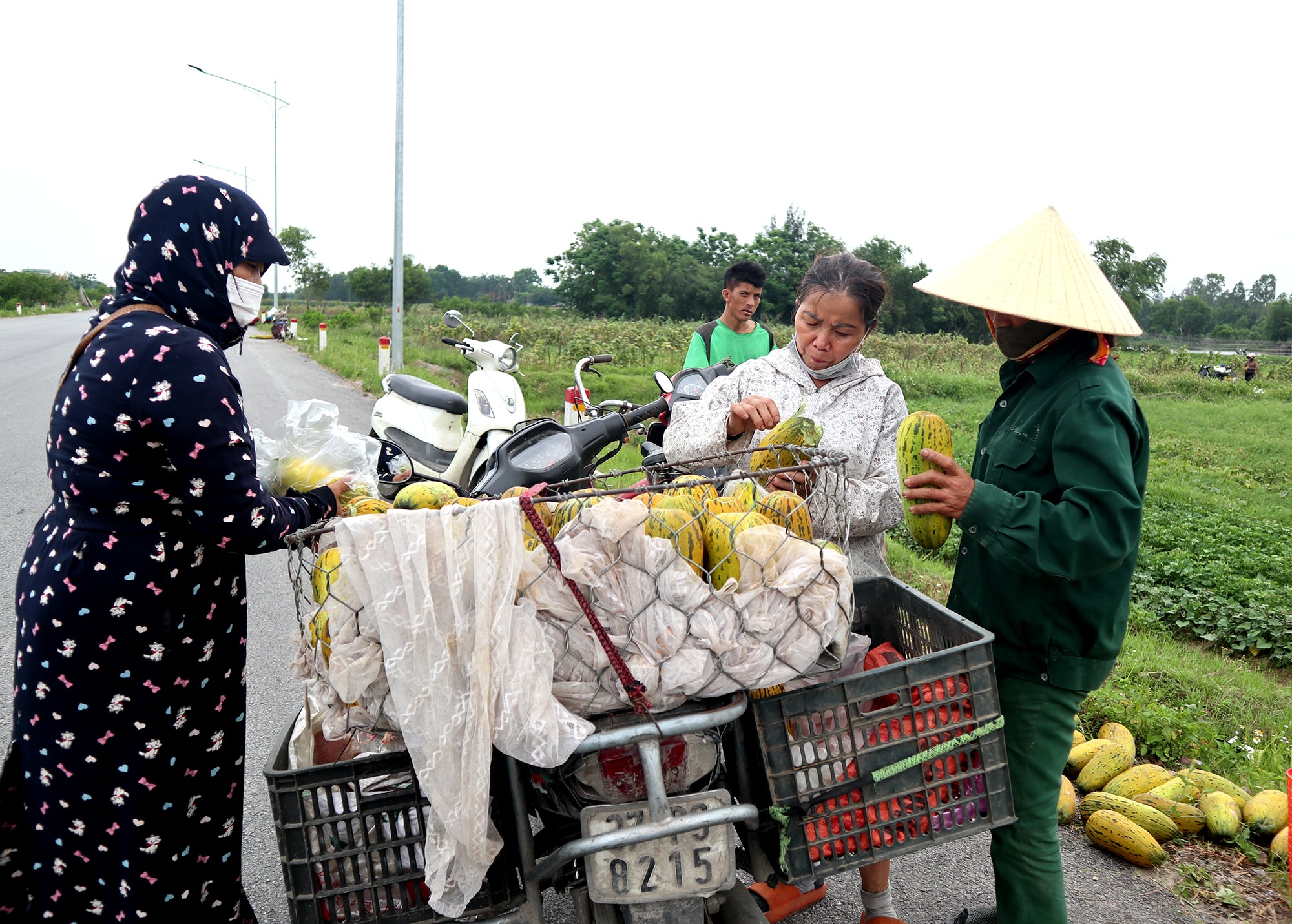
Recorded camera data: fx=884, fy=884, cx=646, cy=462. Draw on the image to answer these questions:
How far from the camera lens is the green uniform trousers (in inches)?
96.4

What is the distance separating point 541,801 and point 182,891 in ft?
3.84

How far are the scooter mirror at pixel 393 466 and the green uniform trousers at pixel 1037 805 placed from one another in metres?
4.38

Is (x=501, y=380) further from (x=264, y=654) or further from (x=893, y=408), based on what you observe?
(x=893, y=408)

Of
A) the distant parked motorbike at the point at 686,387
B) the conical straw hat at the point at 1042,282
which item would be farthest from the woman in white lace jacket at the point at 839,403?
the distant parked motorbike at the point at 686,387

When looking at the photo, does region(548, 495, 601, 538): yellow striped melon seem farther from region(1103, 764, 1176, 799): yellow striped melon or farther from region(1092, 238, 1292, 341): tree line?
region(1092, 238, 1292, 341): tree line

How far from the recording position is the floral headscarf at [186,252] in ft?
7.75

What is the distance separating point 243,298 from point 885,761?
2101mm

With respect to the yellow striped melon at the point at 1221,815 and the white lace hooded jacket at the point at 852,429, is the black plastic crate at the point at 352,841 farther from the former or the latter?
the yellow striped melon at the point at 1221,815

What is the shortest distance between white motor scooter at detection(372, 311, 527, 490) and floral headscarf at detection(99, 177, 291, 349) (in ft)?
11.2

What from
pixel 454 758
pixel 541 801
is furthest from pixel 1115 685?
pixel 454 758

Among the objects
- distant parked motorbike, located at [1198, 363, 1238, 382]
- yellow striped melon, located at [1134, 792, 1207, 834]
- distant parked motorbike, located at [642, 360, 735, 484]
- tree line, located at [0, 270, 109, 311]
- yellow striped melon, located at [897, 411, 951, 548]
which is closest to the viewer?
yellow striped melon, located at [897, 411, 951, 548]

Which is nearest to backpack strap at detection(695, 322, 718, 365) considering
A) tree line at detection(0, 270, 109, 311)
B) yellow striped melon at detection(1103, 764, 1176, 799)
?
yellow striped melon at detection(1103, 764, 1176, 799)

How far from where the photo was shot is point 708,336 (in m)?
6.08

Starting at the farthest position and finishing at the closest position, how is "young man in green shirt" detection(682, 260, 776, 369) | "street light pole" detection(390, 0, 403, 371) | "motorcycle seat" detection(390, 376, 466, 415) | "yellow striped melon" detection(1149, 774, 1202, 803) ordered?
"street light pole" detection(390, 0, 403, 371) < "motorcycle seat" detection(390, 376, 466, 415) < "young man in green shirt" detection(682, 260, 776, 369) < "yellow striped melon" detection(1149, 774, 1202, 803)
